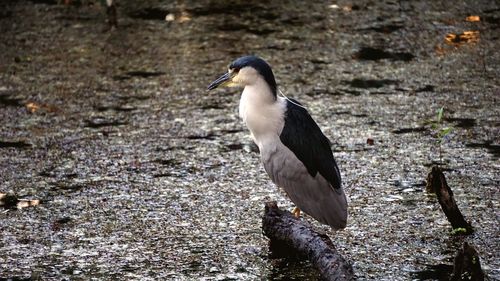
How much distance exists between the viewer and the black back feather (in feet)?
14.5

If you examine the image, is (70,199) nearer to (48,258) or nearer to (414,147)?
Answer: (48,258)

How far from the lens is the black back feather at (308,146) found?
14.5 ft

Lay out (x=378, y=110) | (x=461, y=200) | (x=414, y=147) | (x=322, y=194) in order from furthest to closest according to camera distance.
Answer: (x=378, y=110)
(x=414, y=147)
(x=461, y=200)
(x=322, y=194)

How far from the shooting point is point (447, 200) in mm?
4434

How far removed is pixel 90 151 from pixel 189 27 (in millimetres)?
2887

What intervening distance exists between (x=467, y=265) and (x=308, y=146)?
1057 millimetres

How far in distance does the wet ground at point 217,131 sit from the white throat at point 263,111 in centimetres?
58

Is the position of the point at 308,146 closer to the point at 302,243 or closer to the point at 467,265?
the point at 302,243

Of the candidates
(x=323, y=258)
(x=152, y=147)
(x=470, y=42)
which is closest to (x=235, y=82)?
(x=323, y=258)

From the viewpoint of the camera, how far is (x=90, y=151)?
596 cm

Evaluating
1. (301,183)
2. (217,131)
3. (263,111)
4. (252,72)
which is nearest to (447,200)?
(301,183)

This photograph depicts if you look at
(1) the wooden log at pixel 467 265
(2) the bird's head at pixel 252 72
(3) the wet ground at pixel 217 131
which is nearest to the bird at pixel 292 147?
(2) the bird's head at pixel 252 72

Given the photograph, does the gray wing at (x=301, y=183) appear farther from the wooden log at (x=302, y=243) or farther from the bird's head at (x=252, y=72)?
the bird's head at (x=252, y=72)

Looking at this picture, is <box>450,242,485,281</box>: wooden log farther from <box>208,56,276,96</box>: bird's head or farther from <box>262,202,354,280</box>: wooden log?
<box>208,56,276,96</box>: bird's head
